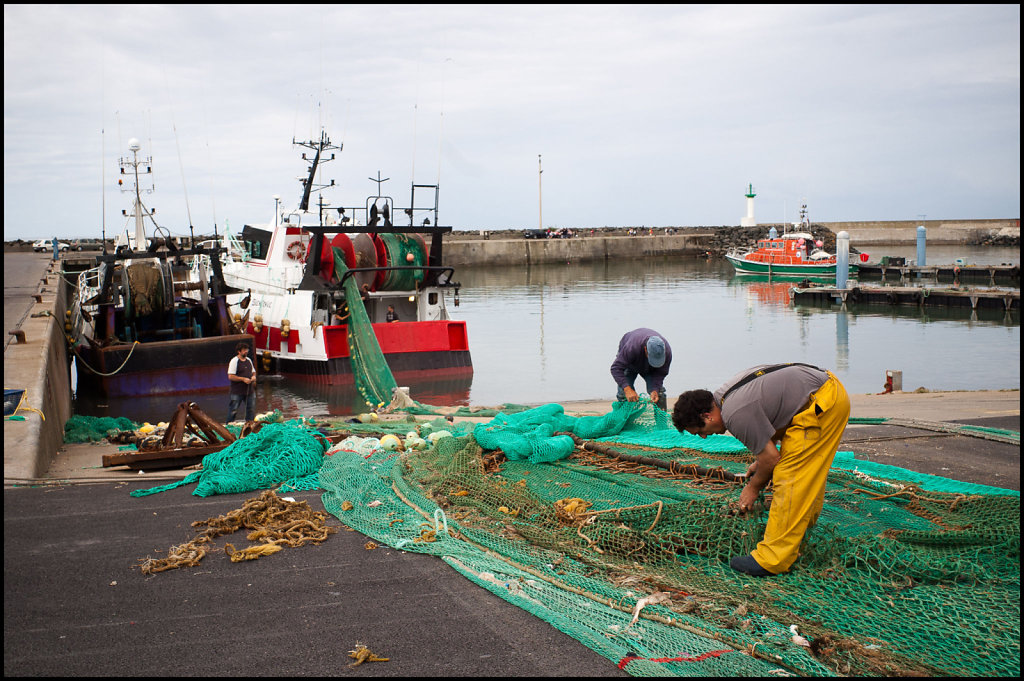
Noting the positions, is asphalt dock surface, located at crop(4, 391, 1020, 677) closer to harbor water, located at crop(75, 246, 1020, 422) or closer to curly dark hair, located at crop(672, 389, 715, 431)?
curly dark hair, located at crop(672, 389, 715, 431)

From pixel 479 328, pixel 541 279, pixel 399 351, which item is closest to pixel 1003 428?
pixel 399 351

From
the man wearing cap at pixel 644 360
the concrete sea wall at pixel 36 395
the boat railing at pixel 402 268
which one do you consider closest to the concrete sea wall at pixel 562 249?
the boat railing at pixel 402 268

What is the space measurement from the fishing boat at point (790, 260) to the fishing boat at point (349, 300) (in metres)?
32.7

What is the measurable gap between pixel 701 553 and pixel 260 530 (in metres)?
2.31

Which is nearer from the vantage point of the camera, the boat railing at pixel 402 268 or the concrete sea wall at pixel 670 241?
the boat railing at pixel 402 268

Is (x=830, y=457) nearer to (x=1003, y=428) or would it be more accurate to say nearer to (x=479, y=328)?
(x=1003, y=428)

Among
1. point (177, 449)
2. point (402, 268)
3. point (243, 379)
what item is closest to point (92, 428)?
point (243, 379)

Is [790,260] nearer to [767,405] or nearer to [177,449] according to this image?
[177,449]

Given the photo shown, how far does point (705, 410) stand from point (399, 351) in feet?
42.3

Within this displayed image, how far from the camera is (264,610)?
3643mm

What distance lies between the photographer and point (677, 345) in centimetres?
2402

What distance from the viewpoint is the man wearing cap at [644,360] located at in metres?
7.53

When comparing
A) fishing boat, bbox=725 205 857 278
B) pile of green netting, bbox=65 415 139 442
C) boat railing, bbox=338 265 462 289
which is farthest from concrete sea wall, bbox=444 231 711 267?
pile of green netting, bbox=65 415 139 442

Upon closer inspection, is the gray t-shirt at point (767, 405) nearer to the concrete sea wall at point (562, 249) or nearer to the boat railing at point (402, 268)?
the boat railing at point (402, 268)
